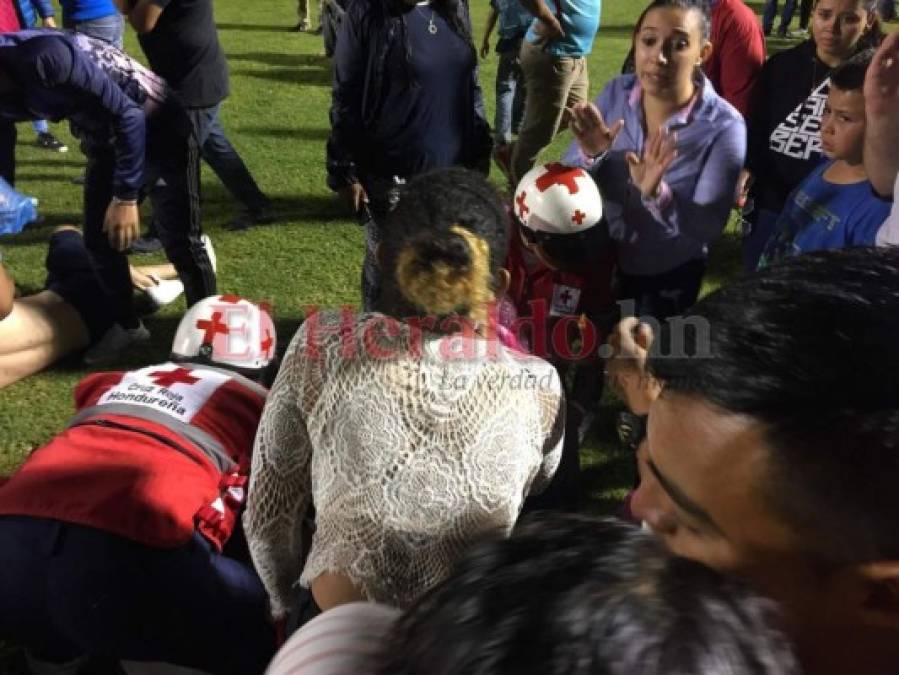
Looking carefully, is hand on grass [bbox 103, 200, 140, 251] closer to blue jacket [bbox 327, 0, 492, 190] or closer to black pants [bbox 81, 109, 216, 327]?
black pants [bbox 81, 109, 216, 327]

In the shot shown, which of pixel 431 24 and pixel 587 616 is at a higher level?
pixel 431 24

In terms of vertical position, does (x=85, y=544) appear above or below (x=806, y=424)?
below

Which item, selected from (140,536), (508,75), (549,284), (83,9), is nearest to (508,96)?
(508,75)

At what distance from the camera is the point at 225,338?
8.37 ft

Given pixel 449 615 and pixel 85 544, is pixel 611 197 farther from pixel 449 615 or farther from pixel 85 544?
pixel 449 615

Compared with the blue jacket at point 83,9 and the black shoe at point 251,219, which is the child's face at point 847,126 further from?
the blue jacket at point 83,9

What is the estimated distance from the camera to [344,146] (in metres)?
3.13

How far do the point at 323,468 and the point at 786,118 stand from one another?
2279mm

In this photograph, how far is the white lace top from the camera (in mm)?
1392

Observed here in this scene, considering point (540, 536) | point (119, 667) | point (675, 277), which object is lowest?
point (119, 667)

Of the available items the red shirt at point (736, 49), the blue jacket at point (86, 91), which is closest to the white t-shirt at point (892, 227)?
the red shirt at point (736, 49)

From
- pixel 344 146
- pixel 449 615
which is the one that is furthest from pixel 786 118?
pixel 449 615

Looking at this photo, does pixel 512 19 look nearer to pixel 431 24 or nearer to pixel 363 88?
pixel 431 24

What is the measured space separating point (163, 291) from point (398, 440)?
2986 millimetres
